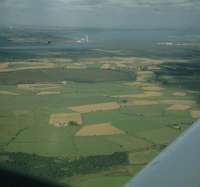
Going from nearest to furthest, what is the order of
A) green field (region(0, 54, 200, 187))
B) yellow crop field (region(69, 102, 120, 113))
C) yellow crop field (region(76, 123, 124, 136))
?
green field (region(0, 54, 200, 187)) → yellow crop field (region(76, 123, 124, 136)) → yellow crop field (region(69, 102, 120, 113))

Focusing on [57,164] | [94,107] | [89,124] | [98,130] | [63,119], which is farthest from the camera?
[94,107]

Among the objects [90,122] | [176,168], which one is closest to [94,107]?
[90,122]

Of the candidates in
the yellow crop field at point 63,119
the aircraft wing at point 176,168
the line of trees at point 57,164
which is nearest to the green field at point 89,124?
the line of trees at point 57,164

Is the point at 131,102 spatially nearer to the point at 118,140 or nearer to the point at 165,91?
the point at 165,91

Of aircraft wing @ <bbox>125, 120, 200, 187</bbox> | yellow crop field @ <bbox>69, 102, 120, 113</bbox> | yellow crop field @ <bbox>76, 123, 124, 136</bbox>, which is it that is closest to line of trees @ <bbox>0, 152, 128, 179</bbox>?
yellow crop field @ <bbox>76, 123, 124, 136</bbox>

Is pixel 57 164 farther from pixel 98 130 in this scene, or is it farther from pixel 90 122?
pixel 90 122

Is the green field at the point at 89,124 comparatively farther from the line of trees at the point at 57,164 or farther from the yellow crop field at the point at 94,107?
the yellow crop field at the point at 94,107

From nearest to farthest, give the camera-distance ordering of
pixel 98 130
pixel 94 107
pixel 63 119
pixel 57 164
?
pixel 57 164 → pixel 98 130 → pixel 63 119 → pixel 94 107

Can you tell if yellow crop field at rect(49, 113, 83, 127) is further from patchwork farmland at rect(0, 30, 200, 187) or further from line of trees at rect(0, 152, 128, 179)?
line of trees at rect(0, 152, 128, 179)

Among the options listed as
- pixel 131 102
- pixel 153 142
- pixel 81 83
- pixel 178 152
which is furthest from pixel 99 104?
pixel 178 152
